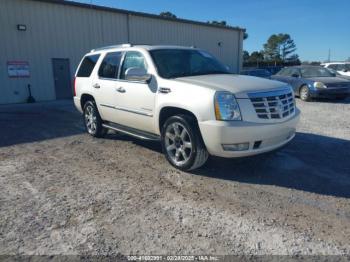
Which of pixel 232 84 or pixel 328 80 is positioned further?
pixel 328 80

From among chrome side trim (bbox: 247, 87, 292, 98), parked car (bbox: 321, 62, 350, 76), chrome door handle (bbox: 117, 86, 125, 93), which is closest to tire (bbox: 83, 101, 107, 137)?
chrome door handle (bbox: 117, 86, 125, 93)

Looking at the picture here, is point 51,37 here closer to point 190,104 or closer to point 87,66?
point 87,66

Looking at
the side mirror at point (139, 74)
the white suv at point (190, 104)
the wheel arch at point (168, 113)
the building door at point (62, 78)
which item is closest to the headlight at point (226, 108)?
the white suv at point (190, 104)

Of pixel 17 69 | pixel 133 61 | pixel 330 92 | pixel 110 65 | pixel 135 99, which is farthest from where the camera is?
pixel 17 69

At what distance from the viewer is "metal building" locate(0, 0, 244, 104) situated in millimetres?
13922

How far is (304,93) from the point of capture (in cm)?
1302

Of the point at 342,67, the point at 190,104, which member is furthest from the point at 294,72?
the point at 190,104

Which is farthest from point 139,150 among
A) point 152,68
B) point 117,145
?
point 152,68

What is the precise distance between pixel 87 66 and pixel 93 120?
1.24 m

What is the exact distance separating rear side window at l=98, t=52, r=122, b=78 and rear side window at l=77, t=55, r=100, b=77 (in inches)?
16.0

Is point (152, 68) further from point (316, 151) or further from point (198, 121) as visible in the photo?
point (316, 151)

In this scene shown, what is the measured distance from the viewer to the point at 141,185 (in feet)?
13.8

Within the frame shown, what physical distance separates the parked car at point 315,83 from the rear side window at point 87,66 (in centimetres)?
940

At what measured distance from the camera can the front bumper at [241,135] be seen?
3.96 meters
